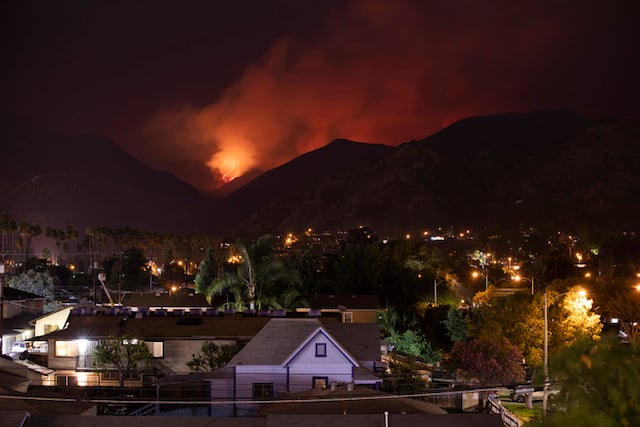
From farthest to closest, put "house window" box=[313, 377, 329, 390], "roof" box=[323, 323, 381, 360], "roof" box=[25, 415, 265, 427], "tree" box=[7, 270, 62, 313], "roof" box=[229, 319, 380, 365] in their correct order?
"tree" box=[7, 270, 62, 313] < "roof" box=[323, 323, 381, 360] < "roof" box=[229, 319, 380, 365] < "house window" box=[313, 377, 329, 390] < "roof" box=[25, 415, 265, 427]

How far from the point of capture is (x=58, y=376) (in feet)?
140

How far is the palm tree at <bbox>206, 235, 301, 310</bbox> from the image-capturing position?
6053 centimetres

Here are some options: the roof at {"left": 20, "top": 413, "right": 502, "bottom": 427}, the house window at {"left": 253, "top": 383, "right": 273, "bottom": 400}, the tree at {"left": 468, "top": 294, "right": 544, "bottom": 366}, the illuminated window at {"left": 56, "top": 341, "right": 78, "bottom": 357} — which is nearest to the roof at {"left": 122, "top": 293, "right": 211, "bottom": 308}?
the illuminated window at {"left": 56, "top": 341, "right": 78, "bottom": 357}

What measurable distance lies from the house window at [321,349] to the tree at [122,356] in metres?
10.7

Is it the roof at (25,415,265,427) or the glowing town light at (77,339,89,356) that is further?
the glowing town light at (77,339,89,356)

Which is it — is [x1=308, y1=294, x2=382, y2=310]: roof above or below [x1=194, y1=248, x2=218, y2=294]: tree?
below

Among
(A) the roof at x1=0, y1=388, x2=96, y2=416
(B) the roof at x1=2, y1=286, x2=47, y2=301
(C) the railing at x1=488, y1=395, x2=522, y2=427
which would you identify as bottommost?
(C) the railing at x1=488, y1=395, x2=522, y2=427

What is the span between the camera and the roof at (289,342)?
36.1 m

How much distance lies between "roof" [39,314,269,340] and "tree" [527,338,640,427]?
29.8 meters

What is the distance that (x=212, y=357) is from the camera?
41.3m

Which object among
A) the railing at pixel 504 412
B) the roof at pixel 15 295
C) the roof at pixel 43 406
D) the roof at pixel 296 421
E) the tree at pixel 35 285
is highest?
the tree at pixel 35 285

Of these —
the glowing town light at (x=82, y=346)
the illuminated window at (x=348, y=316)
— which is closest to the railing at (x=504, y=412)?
the glowing town light at (x=82, y=346)

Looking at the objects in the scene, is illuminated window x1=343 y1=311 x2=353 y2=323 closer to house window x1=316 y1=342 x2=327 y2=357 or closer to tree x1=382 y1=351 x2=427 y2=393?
tree x1=382 y1=351 x2=427 y2=393

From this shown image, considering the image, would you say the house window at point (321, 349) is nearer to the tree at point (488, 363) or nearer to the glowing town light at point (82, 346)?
the tree at point (488, 363)
